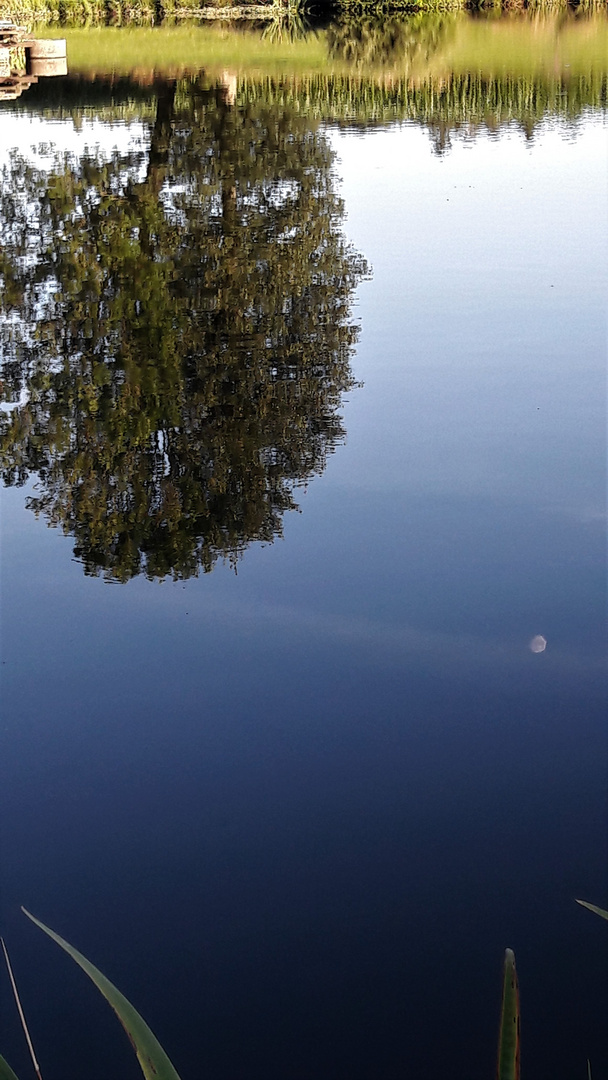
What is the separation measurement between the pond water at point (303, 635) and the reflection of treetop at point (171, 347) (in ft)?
0.08

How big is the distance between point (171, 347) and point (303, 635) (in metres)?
3.28

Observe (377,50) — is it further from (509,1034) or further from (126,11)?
(509,1034)

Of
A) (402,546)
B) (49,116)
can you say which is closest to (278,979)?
(402,546)

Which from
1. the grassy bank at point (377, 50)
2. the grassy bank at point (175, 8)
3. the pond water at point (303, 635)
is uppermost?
the grassy bank at point (175, 8)

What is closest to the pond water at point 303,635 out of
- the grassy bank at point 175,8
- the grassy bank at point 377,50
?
the grassy bank at point 377,50

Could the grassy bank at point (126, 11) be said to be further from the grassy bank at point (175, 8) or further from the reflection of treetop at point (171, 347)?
the reflection of treetop at point (171, 347)

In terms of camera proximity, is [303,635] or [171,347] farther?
[171,347]

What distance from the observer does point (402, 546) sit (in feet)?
16.5

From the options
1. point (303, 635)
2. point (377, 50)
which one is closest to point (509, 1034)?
point (303, 635)

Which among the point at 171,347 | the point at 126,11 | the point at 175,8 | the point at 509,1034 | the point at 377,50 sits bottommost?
the point at 509,1034

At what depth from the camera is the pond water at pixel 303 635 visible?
117 inches

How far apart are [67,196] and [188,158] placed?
2.01 metres

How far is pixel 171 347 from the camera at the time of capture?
723 cm

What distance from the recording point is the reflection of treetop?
5.46m
